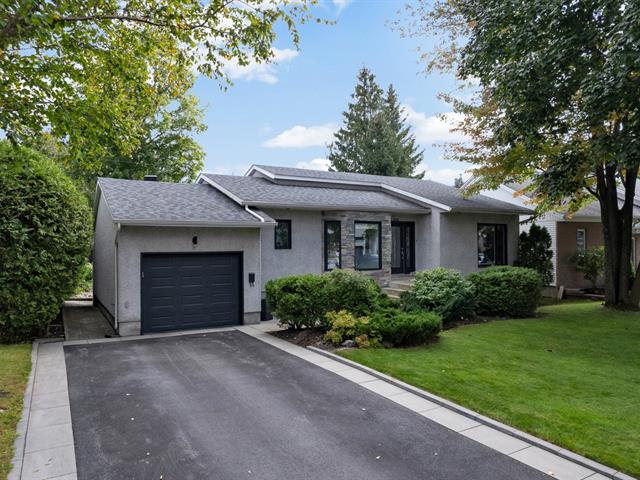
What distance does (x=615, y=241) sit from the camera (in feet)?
49.4

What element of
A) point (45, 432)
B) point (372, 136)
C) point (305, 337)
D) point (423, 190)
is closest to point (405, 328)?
point (305, 337)

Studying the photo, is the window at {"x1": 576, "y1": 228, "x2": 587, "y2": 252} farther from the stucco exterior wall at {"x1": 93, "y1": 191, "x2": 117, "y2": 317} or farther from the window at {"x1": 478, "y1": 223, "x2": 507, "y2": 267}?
the stucco exterior wall at {"x1": 93, "y1": 191, "x2": 117, "y2": 317}

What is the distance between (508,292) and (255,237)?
7.83 m

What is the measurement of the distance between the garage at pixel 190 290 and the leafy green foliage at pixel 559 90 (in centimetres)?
849

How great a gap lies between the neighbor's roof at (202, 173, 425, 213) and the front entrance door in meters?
1.05

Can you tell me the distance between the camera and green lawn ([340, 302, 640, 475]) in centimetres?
512

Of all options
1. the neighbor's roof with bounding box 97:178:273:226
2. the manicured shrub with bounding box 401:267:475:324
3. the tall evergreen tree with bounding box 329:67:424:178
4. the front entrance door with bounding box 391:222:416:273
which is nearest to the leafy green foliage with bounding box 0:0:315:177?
the neighbor's roof with bounding box 97:178:273:226

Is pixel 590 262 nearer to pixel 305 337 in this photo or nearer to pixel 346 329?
pixel 346 329

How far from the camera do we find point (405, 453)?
471 cm

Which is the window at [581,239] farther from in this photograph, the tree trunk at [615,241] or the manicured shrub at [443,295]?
the manicured shrub at [443,295]

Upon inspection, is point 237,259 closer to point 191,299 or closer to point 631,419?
point 191,299

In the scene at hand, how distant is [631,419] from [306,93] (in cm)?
2128

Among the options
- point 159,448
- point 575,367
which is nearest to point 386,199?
point 575,367

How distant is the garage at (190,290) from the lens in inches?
437
